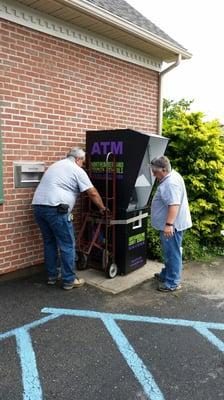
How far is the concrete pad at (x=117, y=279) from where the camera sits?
15.5 ft

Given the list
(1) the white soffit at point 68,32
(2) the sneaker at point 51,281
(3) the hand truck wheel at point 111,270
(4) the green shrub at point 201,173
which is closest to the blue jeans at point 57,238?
(2) the sneaker at point 51,281

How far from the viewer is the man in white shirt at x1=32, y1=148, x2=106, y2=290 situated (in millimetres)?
4395

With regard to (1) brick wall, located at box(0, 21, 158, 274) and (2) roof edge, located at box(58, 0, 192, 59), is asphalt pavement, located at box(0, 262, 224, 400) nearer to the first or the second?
(1) brick wall, located at box(0, 21, 158, 274)

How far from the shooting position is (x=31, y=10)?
183 inches

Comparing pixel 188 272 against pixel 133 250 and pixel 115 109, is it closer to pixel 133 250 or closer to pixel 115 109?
pixel 133 250

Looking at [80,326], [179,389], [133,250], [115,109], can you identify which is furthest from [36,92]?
[179,389]

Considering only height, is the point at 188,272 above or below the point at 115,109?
below

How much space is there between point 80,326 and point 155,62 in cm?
510

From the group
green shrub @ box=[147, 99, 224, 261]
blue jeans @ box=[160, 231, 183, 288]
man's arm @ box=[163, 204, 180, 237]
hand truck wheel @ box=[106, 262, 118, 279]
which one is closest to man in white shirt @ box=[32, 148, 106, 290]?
hand truck wheel @ box=[106, 262, 118, 279]

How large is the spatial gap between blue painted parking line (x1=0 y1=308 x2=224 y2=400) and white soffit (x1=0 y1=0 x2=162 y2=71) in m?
3.53

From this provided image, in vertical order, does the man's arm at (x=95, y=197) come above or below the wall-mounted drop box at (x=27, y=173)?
below

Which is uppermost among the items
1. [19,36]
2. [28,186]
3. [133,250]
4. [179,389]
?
[19,36]

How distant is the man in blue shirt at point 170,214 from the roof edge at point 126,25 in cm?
209

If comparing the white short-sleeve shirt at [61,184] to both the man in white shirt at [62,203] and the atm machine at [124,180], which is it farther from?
the atm machine at [124,180]
